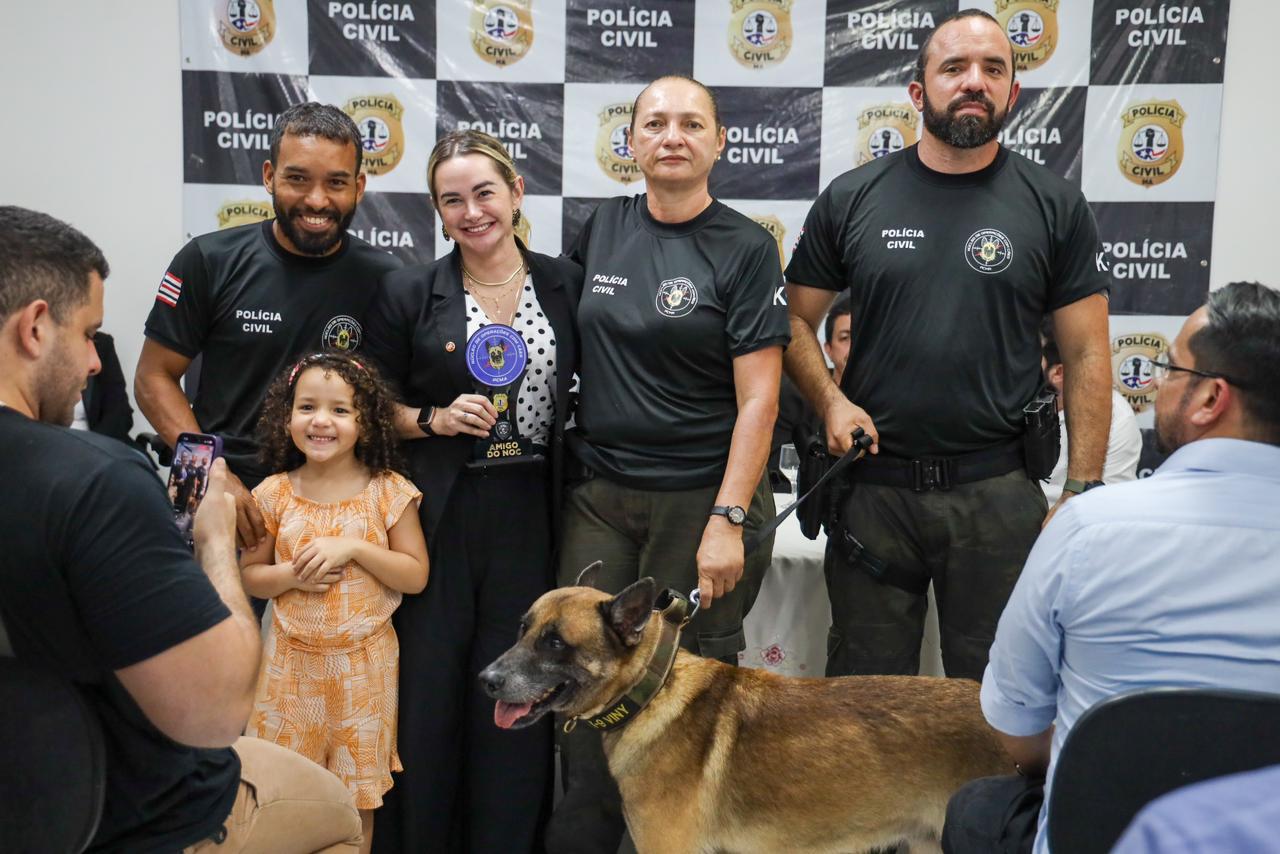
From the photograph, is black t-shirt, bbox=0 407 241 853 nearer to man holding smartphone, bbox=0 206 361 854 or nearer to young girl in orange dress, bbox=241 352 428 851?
man holding smartphone, bbox=0 206 361 854

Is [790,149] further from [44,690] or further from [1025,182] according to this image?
[44,690]

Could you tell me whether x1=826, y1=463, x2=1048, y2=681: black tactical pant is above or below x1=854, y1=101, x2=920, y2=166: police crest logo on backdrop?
below

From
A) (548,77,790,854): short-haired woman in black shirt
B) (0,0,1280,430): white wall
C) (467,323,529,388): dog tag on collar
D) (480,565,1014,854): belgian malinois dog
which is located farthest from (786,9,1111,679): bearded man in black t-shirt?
(0,0,1280,430): white wall

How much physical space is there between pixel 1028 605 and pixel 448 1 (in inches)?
155

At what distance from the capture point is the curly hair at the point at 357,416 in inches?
103

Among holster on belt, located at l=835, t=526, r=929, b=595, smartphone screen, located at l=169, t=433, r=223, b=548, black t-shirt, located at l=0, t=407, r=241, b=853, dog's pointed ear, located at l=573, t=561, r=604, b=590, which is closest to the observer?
black t-shirt, located at l=0, t=407, r=241, b=853

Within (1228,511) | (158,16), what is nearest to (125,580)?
(1228,511)

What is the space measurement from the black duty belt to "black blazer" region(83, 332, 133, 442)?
11.1 ft

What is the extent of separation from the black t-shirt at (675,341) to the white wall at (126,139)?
2.98 meters

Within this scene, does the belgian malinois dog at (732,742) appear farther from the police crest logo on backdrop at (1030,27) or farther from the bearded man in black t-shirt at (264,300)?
the police crest logo on backdrop at (1030,27)

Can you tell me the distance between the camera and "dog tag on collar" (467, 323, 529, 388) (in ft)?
8.64

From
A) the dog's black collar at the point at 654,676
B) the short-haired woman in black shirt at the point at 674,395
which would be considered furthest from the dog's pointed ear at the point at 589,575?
the dog's black collar at the point at 654,676

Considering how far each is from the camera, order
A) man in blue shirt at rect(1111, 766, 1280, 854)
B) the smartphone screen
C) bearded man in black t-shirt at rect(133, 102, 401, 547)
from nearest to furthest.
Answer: man in blue shirt at rect(1111, 766, 1280, 854)
the smartphone screen
bearded man in black t-shirt at rect(133, 102, 401, 547)

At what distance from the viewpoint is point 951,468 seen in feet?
8.72
